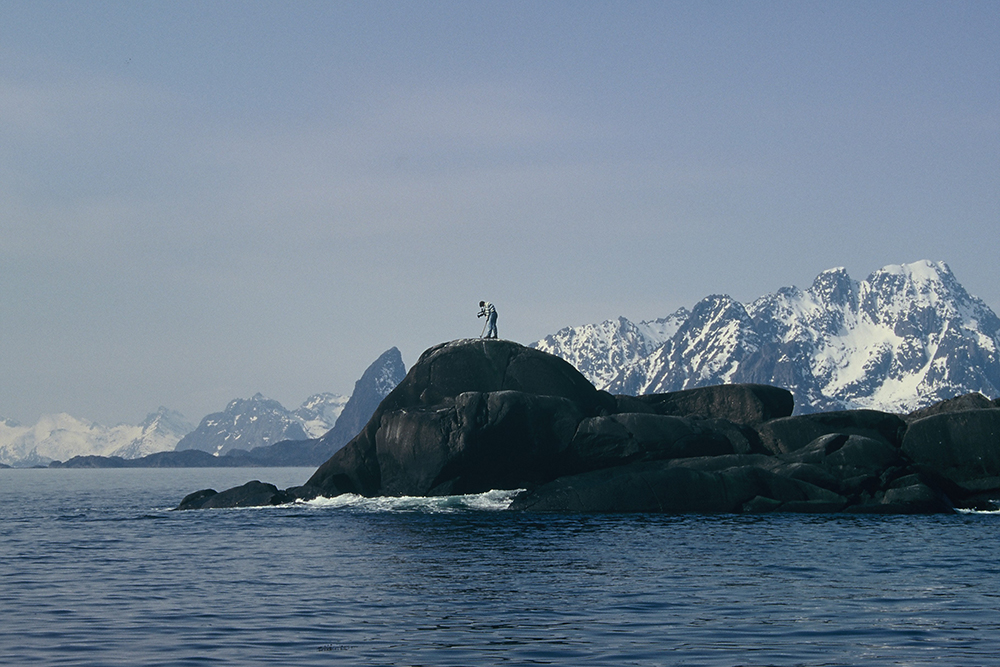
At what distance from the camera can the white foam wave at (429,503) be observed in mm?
57500

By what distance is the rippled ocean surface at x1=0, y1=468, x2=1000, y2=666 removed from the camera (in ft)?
66.7

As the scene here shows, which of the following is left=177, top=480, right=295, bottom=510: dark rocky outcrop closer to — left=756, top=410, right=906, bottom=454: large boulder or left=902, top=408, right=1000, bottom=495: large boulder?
left=756, top=410, right=906, bottom=454: large boulder

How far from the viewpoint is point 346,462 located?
68.2 meters

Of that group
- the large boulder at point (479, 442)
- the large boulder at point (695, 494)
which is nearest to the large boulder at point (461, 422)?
the large boulder at point (479, 442)

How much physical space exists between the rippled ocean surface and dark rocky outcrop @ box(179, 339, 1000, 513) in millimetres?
6064

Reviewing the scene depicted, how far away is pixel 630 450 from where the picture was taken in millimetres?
59906

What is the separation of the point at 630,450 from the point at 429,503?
11.7 metres

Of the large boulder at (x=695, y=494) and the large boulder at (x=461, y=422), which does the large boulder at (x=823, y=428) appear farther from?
the large boulder at (x=461, y=422)

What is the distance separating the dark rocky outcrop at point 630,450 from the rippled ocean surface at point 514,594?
6.06 meters

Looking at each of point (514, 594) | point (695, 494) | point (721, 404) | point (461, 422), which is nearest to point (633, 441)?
point (695, 494)

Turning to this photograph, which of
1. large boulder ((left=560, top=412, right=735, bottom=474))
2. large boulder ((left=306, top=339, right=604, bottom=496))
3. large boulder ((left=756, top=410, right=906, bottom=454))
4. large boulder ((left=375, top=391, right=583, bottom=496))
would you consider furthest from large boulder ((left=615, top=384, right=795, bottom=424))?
large boulder ((left=375, top=391, right=583, bottom=496))

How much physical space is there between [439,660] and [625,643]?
383 cm

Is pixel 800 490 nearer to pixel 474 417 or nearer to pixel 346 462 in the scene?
pixel 474 417

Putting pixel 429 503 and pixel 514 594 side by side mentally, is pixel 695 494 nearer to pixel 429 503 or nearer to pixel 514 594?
pixel 429 503
